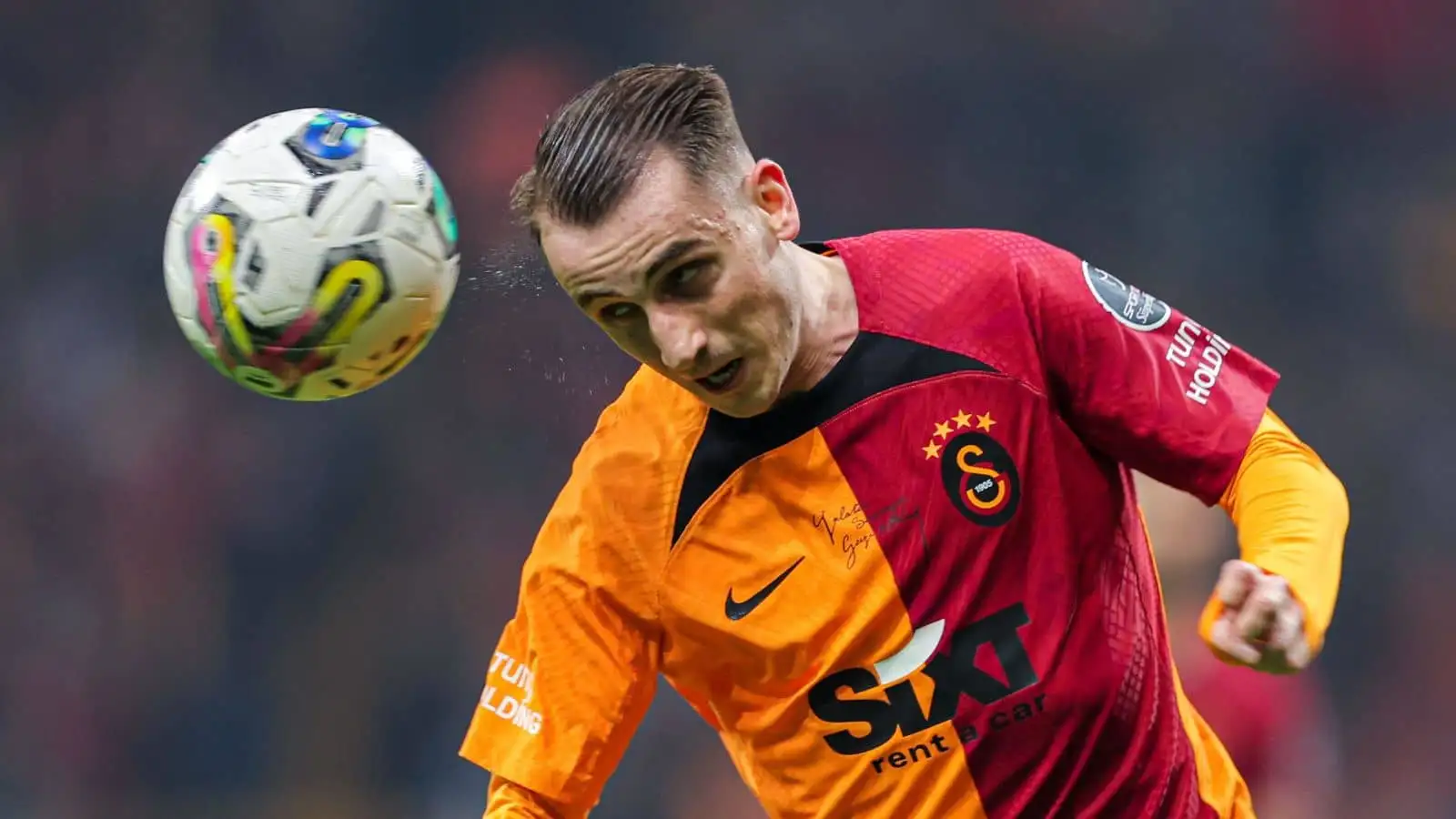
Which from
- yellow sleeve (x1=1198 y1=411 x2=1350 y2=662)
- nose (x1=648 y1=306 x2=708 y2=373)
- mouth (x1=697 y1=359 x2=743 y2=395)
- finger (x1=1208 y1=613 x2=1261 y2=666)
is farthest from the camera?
mouth (x1=697 y1=359 x2=743 y2=395)

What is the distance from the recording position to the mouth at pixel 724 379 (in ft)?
7.88

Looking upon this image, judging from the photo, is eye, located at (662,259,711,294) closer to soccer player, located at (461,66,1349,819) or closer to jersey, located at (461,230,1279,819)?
soccer player, located at (461,66,1349,819)

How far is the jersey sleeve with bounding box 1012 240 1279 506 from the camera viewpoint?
2.44 metres

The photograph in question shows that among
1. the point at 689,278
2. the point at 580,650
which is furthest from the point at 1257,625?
the point at 580,650

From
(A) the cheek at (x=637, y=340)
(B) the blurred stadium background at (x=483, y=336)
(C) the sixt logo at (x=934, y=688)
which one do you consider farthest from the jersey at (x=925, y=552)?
(B) the blurred stadium background at (x=483, y=336)

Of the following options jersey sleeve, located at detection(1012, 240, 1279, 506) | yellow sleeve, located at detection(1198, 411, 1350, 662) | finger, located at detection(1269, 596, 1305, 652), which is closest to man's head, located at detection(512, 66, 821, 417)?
jersey sleeve, located at detection(1012, 240, 1279, 506)

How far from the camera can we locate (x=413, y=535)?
19.1 feet

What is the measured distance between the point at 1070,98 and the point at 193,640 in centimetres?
389

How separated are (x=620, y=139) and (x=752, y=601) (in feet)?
2.54

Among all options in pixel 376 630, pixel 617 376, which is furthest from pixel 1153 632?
pixel 376 630

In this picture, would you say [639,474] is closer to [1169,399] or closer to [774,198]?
[774,198]

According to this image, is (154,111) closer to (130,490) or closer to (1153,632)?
(130,490)
